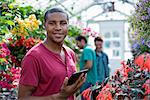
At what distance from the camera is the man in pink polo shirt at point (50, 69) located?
2.14 m

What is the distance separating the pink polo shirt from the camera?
2139 mm

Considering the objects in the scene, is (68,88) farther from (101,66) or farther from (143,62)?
(101,66)

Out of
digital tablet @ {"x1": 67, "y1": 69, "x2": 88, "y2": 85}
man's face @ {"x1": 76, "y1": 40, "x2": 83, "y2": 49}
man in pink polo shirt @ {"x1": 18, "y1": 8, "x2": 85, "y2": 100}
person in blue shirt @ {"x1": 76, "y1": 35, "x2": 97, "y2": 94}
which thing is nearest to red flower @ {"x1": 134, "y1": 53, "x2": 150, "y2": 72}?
man in pink polo shirt @ {"x1": 18, "y1": 8, "x2": 85, "y2": 100}

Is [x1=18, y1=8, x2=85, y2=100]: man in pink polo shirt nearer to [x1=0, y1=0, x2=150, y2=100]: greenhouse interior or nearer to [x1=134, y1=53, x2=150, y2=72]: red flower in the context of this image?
[x1=0, y1=0, x2=150, y2=100]: greenhouse interior

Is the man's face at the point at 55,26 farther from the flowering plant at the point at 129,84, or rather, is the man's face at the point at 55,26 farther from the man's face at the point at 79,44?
the man's face at the point at 79,44

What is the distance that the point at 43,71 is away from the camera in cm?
217

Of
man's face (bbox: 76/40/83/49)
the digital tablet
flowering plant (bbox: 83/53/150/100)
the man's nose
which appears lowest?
man's face (bbox: 76/40/83/49)

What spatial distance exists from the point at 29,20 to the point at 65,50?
2280 millimetres

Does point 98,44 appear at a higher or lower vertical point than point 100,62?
higher

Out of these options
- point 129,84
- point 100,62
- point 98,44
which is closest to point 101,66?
point 100,62

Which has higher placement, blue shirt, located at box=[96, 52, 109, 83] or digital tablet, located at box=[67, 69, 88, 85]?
digital tablet, located at box=[67, 69, 88, 85]

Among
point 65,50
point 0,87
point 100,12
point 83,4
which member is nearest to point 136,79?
point 65,50

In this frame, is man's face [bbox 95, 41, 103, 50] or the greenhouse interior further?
man's face [bbox 95, 41, 103, 50]

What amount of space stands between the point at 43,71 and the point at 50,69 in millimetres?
37
